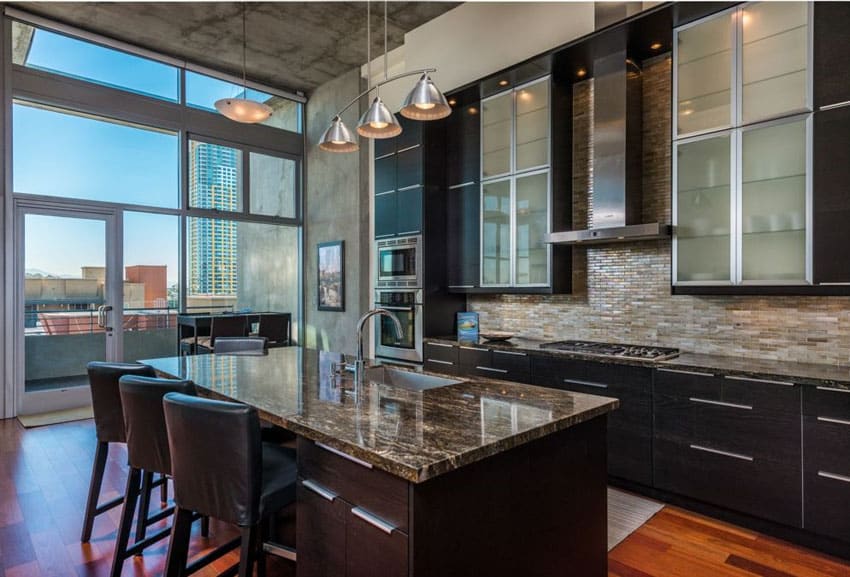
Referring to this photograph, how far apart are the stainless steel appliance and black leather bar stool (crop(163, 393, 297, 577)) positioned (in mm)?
2839

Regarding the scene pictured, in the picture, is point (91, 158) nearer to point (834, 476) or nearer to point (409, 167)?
point (409, 167)

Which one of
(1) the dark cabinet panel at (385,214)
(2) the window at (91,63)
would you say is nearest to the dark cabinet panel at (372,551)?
(1) the dark cabinet panel at (385,214)

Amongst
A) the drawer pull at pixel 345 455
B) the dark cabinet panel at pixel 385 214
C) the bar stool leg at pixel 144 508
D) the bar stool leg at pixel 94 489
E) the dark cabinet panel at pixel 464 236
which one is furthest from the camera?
the dark cabinet panel at pixel 385 214

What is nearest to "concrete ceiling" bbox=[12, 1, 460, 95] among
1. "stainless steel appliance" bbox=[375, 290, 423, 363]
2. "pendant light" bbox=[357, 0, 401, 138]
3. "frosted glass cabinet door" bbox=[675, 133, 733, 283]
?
"pendant light" bbox=[357, 0, 401, 138]

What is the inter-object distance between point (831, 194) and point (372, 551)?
2.90 meters

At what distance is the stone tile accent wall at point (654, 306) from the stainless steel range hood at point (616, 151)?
6.2 inches

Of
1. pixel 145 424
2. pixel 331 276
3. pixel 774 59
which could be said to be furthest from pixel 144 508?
pixel 331 276

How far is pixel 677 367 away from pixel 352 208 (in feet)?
14.8

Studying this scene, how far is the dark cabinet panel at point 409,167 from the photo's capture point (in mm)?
4672

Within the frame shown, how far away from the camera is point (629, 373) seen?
2.99 meters

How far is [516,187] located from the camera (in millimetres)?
4160

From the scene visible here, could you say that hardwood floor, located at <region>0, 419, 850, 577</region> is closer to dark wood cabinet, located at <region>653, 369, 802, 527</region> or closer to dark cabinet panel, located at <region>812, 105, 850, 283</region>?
dark wood cabinet, located at <region>653, 369, 802, 527</region>

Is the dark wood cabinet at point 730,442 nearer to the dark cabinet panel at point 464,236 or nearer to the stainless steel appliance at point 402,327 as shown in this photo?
the dark cabinet panel at point 464,236

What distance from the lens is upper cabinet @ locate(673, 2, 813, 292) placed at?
2691mm
